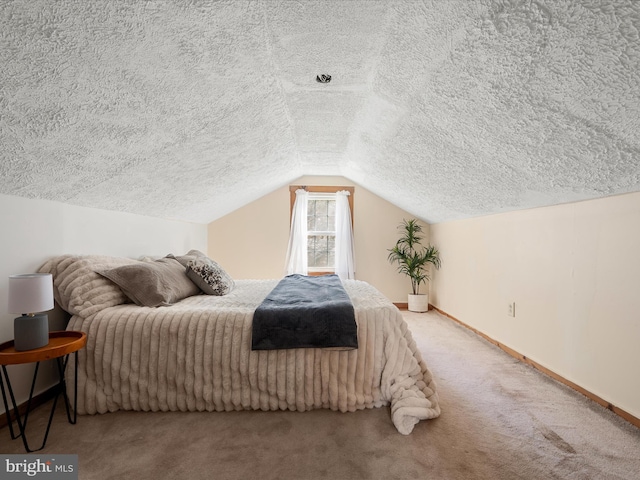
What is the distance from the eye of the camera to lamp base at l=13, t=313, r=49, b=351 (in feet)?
5.51

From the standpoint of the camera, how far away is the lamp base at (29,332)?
168 centimetres

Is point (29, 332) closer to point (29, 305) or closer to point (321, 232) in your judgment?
point (29, 305)

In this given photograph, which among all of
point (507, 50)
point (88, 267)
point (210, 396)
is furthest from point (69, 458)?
point (507, 50)

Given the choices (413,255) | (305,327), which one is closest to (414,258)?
(413,255)

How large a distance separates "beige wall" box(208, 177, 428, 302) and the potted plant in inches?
5.3

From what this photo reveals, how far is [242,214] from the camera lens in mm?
5438

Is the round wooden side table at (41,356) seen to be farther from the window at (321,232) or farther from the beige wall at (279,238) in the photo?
the window at (321,232)

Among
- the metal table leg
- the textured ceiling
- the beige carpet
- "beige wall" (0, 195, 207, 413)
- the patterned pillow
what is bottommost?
the beige carpet

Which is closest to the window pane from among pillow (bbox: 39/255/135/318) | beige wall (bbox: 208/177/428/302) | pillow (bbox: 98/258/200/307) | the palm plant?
beige wall (bbox: 208/177/428/302)

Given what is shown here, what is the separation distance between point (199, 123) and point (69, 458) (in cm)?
202

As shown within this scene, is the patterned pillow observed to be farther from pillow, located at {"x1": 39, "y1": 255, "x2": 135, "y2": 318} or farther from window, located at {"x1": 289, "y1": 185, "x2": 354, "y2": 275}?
window, located at {"x1": 289, "y1": 185, "x2": 354, "y2": 275}

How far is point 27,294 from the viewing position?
5.41 ft

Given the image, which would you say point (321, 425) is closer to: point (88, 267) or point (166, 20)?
point (88, 267)

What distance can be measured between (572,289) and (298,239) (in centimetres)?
369
